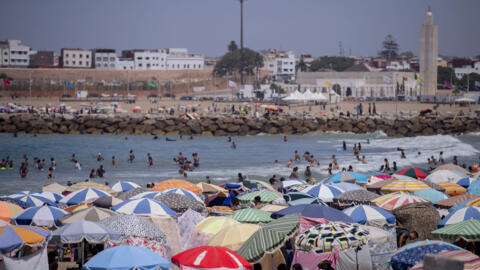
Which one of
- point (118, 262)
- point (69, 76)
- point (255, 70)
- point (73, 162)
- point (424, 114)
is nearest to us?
point (118, 262)

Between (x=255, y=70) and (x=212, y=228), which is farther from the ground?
(x=255, y=70)

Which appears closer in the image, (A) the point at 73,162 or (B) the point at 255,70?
(A) the point at 73,162

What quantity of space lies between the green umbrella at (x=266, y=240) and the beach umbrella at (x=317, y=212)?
4.59ft

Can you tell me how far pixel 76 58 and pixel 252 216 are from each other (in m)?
113

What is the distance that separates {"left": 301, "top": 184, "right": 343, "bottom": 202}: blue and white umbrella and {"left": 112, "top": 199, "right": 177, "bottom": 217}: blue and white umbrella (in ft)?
13.7

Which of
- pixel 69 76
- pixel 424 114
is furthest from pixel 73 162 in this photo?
pixel 69 76

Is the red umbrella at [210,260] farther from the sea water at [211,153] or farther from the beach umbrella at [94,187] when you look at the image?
the sea water at [211,153]

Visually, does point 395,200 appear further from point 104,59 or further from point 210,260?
point 104,59

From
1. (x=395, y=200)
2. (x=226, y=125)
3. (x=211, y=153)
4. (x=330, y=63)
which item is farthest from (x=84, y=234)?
(x=330, y=63)

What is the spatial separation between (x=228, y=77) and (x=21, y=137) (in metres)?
66.6

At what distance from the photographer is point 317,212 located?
11.4m

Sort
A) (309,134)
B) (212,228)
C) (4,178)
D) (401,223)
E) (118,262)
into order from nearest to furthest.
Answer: (118,262), (212,228), (401,223), (4,178), (309,134)

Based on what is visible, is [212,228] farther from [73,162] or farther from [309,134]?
[309,134]

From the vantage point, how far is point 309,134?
181 feet
